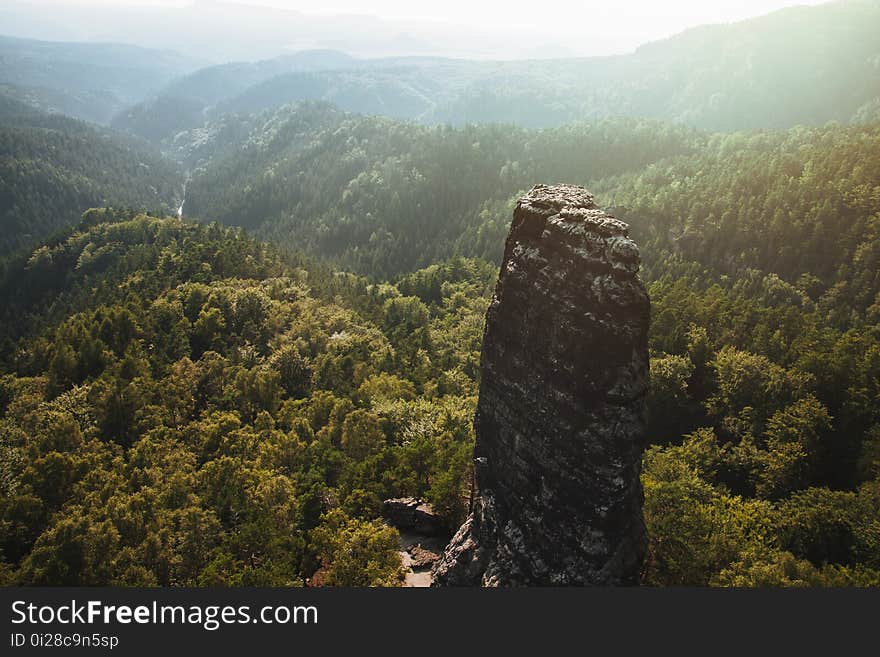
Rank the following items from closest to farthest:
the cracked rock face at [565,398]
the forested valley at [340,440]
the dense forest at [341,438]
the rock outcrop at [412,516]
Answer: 1. the cracked rock face at [565,398]
2. the forested valley at [340,440]
3. the dense forest at [341,438]
4. the rock outcrop at [412,516]

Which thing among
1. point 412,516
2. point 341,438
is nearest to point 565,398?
point 412,516

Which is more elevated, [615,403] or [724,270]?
[615,403]

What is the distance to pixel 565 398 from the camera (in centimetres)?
3359

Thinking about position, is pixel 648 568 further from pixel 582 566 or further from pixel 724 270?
pixel 724 270

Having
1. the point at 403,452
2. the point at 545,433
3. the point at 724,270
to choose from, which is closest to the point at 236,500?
the point at 403,452

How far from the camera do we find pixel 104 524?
5356cm

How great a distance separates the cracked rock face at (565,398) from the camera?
31.7m

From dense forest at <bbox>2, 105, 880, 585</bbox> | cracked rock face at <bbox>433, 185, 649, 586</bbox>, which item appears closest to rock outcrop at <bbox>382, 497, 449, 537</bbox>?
dense forest at <bbox>2, 105, 880, 585</bbox>

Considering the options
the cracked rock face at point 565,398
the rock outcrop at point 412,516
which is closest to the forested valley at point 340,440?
the rock outcrop at point 412,516

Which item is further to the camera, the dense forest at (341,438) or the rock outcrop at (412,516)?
the rock outcrop at (412,516)

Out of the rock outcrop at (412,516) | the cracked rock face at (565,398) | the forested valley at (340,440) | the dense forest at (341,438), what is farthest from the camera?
the rock outcrop at (412,516)

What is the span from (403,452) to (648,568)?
3365cm

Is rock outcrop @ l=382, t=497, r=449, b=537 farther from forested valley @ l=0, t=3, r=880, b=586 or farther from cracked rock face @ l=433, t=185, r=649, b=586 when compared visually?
cracked rock face @ l=433, t=185, r=649, b=586

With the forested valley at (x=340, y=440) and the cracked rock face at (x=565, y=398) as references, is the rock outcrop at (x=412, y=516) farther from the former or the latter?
the cracked rock face at (x=565, y=398)
